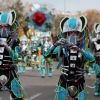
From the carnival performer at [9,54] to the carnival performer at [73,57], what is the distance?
2.57 feet

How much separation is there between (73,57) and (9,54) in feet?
4.15

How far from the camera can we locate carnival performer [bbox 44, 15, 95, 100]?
6.25 meters

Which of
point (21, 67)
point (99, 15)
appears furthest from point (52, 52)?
point (99, 15)

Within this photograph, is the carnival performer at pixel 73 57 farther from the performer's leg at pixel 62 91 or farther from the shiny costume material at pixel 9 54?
the shiny costume material at pixel 9 54

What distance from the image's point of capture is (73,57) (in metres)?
6.36

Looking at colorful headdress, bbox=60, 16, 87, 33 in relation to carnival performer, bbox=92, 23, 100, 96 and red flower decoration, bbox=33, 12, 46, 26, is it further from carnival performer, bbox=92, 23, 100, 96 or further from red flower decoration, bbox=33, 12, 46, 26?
red flower decoration, bbox=33, 12, 46, 26

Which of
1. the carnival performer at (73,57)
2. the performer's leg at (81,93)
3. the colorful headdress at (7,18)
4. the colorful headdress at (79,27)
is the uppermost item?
Result: the colorful headdress at (7,18)

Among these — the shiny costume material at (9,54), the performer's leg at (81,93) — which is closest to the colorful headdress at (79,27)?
the performer's leg at (81,93)

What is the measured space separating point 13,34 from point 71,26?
124 cm

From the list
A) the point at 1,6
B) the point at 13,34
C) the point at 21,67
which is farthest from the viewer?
the point at 1,6

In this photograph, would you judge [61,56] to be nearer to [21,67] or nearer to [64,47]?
[64,47]

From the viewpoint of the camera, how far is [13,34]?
277 inches

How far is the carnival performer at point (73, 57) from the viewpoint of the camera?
625cm

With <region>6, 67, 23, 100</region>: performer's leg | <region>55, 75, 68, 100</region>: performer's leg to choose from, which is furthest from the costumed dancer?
<region>55, 75, 68, 100</region>: performer's leg
